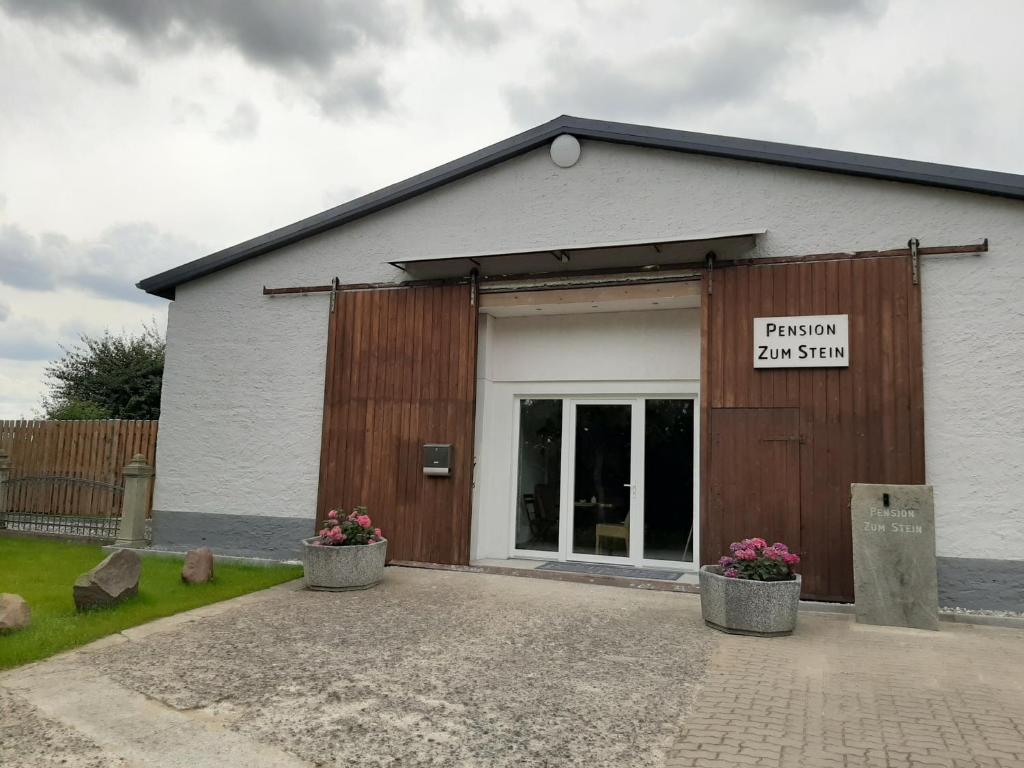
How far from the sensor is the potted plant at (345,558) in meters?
8.23

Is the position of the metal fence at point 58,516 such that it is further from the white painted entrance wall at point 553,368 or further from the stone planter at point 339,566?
the white painted entrance wall at point 553,368

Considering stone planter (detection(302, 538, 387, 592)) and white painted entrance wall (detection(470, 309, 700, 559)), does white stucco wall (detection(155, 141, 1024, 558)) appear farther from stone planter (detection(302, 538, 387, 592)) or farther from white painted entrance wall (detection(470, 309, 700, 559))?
stone planter (detection(302, 538, 387, 592))

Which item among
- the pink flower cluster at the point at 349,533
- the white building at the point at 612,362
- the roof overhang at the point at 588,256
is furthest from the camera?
the roof overhang at the point at 588,256

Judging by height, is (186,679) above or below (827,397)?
below

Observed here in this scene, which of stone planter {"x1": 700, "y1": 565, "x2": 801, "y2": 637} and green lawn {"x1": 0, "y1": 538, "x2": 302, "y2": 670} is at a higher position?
stone planter {"x1": 700, "y1": 565, "x2": 801, "y2": 637}

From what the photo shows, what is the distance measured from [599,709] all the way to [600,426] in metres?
5.95

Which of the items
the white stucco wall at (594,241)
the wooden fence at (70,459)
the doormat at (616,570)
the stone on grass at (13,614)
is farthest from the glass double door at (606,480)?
the wooden fence at (70,459)

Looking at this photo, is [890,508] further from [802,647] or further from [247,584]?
[247,584]

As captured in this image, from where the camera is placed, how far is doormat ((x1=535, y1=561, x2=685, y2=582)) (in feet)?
30.5

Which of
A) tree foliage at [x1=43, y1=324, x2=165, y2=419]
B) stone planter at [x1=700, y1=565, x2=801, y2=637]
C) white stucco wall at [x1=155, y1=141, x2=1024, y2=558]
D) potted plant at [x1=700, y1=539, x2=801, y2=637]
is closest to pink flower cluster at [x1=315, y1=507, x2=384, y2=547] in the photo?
white stucco wall at [x1=155, y1=141, x2=1024, y2=558]

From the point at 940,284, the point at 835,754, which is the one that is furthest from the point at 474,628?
the point at 940,284

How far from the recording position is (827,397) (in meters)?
8.15

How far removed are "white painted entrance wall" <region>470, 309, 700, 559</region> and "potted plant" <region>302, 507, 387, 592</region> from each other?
1821 millimetres

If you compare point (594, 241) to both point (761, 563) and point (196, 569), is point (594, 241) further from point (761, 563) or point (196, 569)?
point (196, 569)
